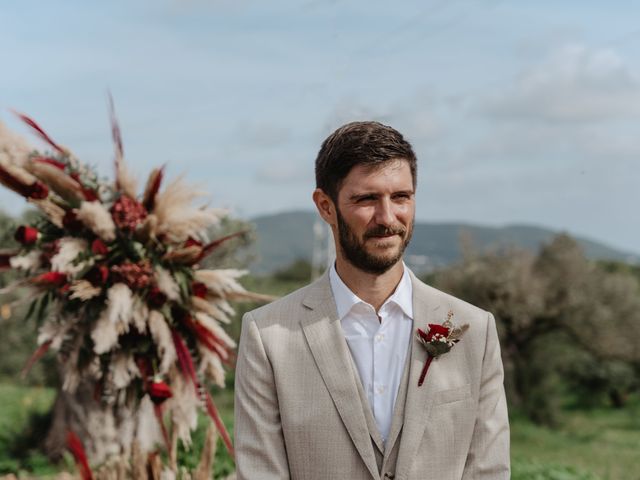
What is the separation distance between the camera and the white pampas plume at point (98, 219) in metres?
5.59

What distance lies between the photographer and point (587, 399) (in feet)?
124

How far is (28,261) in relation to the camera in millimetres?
5801

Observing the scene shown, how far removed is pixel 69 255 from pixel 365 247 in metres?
3.20

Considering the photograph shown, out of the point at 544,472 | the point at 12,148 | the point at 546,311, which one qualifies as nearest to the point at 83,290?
the point at 12,148

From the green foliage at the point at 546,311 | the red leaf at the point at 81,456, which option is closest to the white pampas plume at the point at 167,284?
the red leaf at the point at 81,456

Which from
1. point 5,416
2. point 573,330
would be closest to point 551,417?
point 573,330

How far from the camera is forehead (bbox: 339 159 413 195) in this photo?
9.35 ft

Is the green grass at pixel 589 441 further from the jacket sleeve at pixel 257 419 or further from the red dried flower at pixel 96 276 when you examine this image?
the jacket sleeve at pixel 257 419

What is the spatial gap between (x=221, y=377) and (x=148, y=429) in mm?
1619

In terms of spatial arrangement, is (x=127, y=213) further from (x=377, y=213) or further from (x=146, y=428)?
(x=377, y=213)

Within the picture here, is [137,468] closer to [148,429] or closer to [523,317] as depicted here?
[148,429]

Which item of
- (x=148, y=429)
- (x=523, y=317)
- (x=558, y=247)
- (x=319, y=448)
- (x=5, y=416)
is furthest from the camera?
(x=558, y=247)

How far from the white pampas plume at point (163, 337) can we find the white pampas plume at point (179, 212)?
1.83 feet

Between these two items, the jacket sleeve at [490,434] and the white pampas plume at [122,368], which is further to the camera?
the white pampas plume at [122,368]
